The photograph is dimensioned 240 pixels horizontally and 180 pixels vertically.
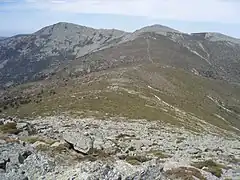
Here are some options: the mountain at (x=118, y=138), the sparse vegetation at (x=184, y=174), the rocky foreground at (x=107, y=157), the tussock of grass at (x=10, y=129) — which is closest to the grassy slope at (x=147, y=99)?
the mountain at (x=118, y=138)

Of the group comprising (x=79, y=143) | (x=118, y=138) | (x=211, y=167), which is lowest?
(x=118, y=138)

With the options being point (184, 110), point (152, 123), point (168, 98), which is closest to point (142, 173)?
point (152, 123)

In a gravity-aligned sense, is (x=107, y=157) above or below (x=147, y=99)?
above

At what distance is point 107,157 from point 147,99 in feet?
221

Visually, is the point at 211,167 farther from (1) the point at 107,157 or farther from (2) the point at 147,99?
(2) the point at 147,99

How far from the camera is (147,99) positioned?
92.9 meters

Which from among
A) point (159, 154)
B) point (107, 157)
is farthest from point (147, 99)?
point (107, 157)

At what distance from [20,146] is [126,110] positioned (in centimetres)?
5129

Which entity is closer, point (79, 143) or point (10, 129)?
point (79, 143)

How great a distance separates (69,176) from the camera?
19.0m

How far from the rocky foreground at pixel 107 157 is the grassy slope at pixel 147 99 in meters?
21.5

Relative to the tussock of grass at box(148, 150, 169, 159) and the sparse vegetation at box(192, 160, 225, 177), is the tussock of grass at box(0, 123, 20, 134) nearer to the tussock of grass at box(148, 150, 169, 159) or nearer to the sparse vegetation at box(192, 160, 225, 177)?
the tussock of grass at box(148, 150, 169, 159)

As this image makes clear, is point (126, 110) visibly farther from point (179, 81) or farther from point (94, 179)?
point (179, 81)

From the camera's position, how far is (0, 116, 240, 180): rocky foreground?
19.8 meters
